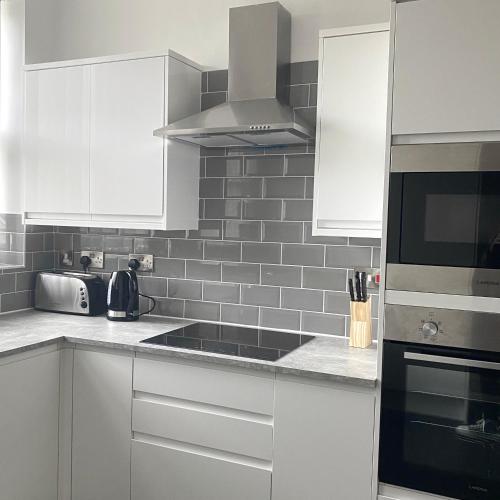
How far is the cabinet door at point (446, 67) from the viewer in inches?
76.0

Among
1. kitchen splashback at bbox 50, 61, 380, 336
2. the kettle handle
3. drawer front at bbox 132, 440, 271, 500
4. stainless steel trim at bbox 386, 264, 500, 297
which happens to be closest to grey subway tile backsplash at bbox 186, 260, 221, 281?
kitchen splashback at bbox 50, 61, 380, 336

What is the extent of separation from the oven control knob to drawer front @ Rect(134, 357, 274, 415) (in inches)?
23.3

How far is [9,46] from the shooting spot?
3273 mm

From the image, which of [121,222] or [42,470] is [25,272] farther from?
[42,470]

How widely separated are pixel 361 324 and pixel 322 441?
0.58m

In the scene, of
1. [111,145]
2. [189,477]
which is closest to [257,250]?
[111,145]

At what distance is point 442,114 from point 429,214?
332mm

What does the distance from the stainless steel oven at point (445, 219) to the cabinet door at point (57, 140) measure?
160 cm

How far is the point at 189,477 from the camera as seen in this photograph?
244 centimetres

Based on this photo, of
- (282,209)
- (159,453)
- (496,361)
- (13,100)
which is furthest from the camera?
(13,100)

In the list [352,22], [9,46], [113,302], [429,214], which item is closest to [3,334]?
[113,302]

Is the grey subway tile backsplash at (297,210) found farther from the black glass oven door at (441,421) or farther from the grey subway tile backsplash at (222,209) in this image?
the black glass oven door at (441,421)

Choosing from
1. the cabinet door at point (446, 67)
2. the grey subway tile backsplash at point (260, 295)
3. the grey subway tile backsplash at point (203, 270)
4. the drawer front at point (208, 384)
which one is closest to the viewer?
the cabinet door at point (446, 67)

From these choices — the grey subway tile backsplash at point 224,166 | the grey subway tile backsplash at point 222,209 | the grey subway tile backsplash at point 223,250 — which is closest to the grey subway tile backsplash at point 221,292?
the grey subway tile backsplash at point 223,250
